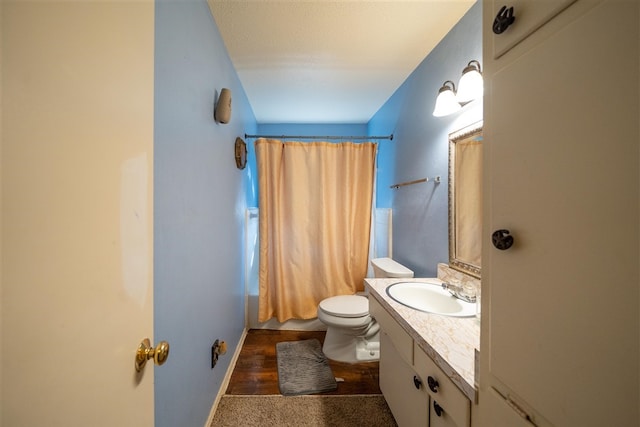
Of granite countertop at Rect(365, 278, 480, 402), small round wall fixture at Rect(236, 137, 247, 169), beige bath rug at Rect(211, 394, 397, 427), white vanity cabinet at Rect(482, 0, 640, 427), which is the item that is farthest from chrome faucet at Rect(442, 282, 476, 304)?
small round wall fixture at Rect(236, 137, 247, 169)

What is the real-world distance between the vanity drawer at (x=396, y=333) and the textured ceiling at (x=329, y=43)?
1.61m

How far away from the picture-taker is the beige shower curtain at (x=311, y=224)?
2273mm

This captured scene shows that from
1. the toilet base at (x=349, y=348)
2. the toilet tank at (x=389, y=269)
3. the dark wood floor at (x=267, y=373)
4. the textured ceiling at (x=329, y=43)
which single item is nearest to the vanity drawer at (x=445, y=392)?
the toilet tank at (x=389, y=269)

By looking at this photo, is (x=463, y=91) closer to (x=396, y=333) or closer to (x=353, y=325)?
(x=396, y=333)

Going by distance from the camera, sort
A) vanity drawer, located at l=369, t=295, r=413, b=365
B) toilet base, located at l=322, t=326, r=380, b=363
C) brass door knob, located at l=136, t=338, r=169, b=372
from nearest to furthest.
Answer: brass door knob, located at l=136, t=338, r=169, b=372
vanity drawer, located at l=369, t=295, r=413, b=365
toilet base, located at l=322, t=326, r=380, b=363

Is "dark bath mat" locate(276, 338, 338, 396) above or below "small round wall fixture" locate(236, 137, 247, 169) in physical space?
below

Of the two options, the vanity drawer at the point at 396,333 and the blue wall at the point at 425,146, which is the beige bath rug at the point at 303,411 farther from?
the blue wall at the point at 425,146

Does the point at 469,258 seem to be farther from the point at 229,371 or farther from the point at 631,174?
the point at 229,371

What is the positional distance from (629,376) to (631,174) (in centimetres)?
28

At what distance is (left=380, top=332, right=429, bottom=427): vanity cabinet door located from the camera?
96 centimetres

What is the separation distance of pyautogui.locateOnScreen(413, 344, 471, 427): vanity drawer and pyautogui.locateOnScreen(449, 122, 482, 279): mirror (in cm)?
57

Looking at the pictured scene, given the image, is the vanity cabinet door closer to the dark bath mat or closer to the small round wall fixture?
the dark bath mat

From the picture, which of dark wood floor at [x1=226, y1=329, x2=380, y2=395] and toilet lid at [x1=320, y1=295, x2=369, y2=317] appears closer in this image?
dark wood floor at [x1=226, y1=329, x2=380, y2=395]

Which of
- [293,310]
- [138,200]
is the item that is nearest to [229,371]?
[293,310]
